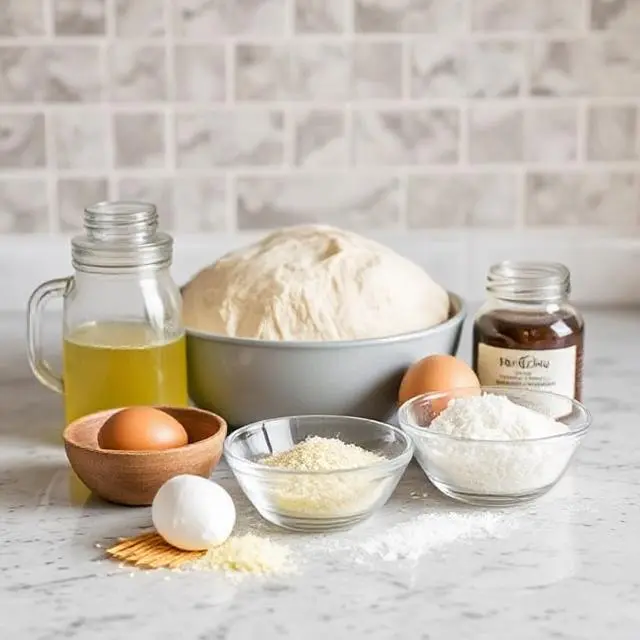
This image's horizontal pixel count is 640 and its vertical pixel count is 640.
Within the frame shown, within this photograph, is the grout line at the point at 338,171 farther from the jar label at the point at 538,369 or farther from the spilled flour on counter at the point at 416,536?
the spilled flour on counter at the point at 416,536

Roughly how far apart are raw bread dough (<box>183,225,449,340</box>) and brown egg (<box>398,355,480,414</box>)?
57mm

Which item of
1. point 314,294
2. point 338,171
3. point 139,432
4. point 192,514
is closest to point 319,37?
point 338,171

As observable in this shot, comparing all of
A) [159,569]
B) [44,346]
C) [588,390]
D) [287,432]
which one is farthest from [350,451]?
[44,346]

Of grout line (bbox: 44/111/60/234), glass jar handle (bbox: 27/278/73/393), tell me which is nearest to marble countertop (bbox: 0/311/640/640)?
glass jar handle (bbox: 27/278/73/393)

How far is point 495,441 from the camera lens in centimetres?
100

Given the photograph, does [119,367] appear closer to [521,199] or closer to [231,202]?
[231,202]

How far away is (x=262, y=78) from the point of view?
1631 millimetres

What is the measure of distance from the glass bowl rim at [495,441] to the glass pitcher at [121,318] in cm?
25

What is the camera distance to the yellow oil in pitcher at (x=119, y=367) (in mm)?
1159

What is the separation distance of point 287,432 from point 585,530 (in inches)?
11.3

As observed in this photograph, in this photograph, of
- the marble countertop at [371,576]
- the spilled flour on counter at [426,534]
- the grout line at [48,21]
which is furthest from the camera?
the grout line at [48,21]

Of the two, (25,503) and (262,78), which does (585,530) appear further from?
(262,78)

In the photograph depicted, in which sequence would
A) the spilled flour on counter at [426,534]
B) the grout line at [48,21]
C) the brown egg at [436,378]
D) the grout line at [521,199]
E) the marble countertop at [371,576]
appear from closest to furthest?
the marble countertop at [371,576] → the spilled flour on counter at [426,534] → the brown egg at [436,378] → the grout line at [48,21] → the grout line at [521,199]

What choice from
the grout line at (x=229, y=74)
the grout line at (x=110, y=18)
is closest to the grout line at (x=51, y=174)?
the grout line at (x=110, y=18)
